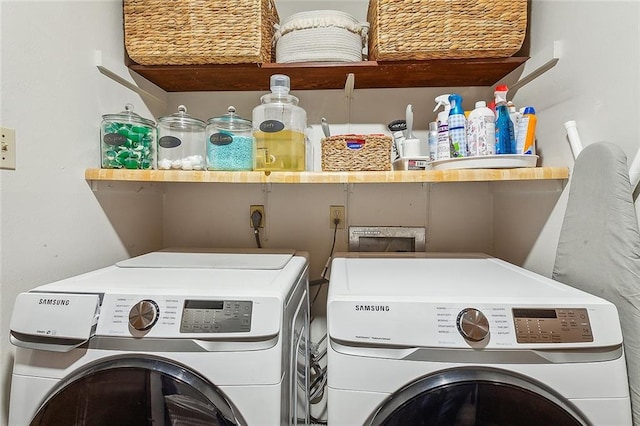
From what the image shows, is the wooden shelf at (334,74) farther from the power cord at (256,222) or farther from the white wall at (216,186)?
the power cord at (256,222)

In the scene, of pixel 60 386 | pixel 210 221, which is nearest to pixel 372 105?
pixel 210 221

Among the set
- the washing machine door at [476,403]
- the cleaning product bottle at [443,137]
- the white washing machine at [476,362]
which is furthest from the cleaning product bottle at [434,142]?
the washing machine door at [476,403]

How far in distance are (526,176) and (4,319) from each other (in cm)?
154

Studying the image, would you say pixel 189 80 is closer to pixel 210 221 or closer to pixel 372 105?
pixel 210 221

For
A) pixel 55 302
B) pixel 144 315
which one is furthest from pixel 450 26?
pixel 55 302

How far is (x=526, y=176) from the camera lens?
105 cm

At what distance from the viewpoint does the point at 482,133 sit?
1.10 meters

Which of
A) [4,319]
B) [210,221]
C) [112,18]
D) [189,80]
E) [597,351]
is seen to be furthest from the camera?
[210,221]

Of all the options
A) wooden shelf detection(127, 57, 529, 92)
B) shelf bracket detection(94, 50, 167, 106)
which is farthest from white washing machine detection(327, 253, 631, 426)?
shelf bracket detection(94, 50, 167, 106)

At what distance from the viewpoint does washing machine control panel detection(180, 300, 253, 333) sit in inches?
29.1

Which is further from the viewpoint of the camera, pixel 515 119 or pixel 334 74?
pixel 334 74

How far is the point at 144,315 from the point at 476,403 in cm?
77

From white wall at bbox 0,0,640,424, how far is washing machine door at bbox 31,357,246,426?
24 centimetres

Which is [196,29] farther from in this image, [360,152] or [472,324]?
[472,324]
